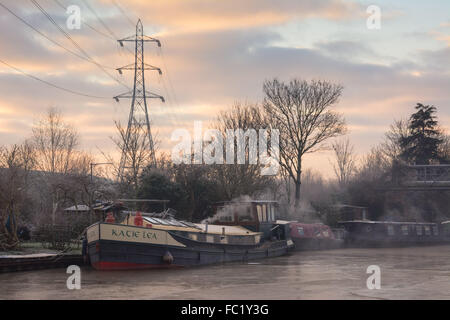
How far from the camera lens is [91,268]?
91.8 ft

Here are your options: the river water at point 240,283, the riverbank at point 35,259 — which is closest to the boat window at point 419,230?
the river water at point 240,283

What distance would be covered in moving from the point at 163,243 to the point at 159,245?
0.27m

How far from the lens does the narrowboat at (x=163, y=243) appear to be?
26.5 metres

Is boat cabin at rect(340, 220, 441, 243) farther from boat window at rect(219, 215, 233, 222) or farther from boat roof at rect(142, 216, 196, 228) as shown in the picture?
boat roof at rect(142, 216, 196, 228)

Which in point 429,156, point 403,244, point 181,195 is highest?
point 429,156

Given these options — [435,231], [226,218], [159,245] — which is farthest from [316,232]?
[159,245]

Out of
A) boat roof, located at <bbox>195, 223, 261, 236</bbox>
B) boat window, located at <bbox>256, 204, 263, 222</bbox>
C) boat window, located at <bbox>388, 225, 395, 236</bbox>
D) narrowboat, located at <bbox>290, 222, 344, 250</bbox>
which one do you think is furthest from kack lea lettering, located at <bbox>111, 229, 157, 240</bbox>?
boat window, located at <bbox>388, 225, 395, 236</bbox>

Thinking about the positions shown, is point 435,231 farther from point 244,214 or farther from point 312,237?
point 244,214

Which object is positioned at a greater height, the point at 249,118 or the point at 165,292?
the point at 249,118
